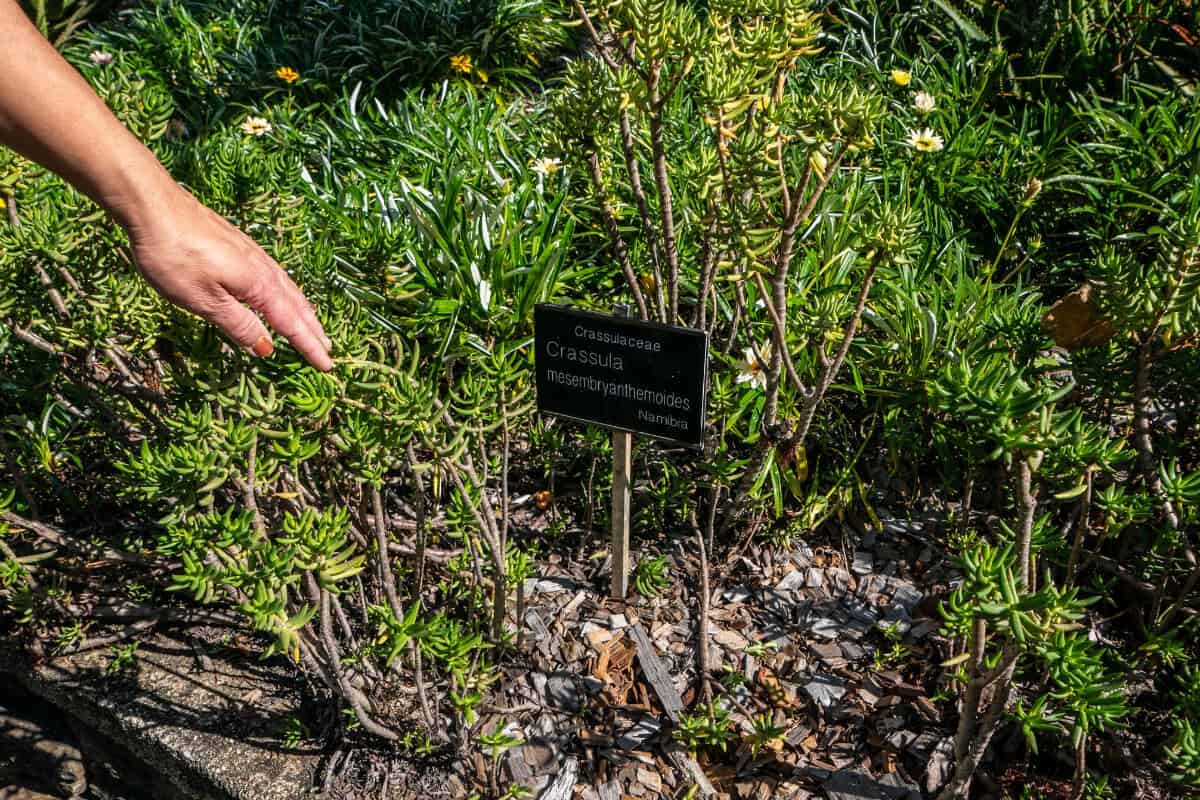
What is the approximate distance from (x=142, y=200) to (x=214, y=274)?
0.52ft

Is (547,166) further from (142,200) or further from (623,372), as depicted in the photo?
(142,200)

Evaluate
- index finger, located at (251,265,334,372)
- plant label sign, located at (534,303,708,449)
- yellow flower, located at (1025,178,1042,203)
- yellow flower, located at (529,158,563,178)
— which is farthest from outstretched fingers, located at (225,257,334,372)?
yellow flower, located at (1025,178,1042,203)

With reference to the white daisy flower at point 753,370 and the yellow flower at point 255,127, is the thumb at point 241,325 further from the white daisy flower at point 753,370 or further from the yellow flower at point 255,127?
the yellow flower at point 255,127

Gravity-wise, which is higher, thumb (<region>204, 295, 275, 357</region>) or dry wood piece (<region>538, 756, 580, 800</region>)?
thumb (<region>204, 295, 275, 357</region>)

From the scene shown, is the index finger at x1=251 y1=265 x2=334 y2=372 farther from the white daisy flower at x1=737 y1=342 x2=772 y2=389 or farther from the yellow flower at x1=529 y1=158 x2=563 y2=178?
the yellow flower at x1=529 y1=158 x2=563 y2=178

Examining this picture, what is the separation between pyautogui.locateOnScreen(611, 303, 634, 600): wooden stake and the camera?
2.15m

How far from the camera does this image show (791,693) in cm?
222

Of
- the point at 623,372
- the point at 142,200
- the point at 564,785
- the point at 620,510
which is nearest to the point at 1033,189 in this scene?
the point at 623,372

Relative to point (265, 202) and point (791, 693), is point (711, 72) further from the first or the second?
point (791, 693)

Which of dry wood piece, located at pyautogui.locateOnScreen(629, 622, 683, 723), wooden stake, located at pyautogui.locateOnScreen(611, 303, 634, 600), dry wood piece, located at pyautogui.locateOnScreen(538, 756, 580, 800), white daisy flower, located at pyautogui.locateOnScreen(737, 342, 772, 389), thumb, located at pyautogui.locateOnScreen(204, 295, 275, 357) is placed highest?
thumb, located at pyautogui.locateOnScreen(204, 295, 275, 357)

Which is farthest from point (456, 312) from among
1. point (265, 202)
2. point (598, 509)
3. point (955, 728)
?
point (955, 728)

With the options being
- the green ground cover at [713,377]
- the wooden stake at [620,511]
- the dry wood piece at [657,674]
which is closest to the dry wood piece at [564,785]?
the green ground cover at [713,377]

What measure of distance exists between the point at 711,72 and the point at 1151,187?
2.05m

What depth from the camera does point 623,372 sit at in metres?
2.00
